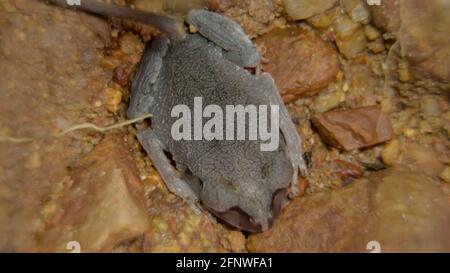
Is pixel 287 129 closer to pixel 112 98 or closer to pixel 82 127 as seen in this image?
pixel 112 98

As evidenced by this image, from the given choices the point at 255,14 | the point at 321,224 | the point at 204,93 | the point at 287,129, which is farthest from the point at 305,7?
the point at 321,224

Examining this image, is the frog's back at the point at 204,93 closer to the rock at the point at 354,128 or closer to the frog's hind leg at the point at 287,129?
the frog's hind leg at the point at 287,129

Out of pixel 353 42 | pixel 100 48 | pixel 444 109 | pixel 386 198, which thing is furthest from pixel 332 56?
pixel 100 48

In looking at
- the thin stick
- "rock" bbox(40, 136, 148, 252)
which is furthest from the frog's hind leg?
"rock" bbox(40, 136, 148, 252)

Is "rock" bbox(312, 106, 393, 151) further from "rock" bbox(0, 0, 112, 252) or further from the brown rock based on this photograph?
"rock" bbox(0, 0, 112, 252)

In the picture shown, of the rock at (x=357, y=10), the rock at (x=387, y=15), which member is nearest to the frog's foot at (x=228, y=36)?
the rock at (x=357, y=10)

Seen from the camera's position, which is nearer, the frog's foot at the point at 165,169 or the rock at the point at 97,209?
the rock at the point at 97,209

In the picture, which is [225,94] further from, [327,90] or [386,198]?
[386,198]
